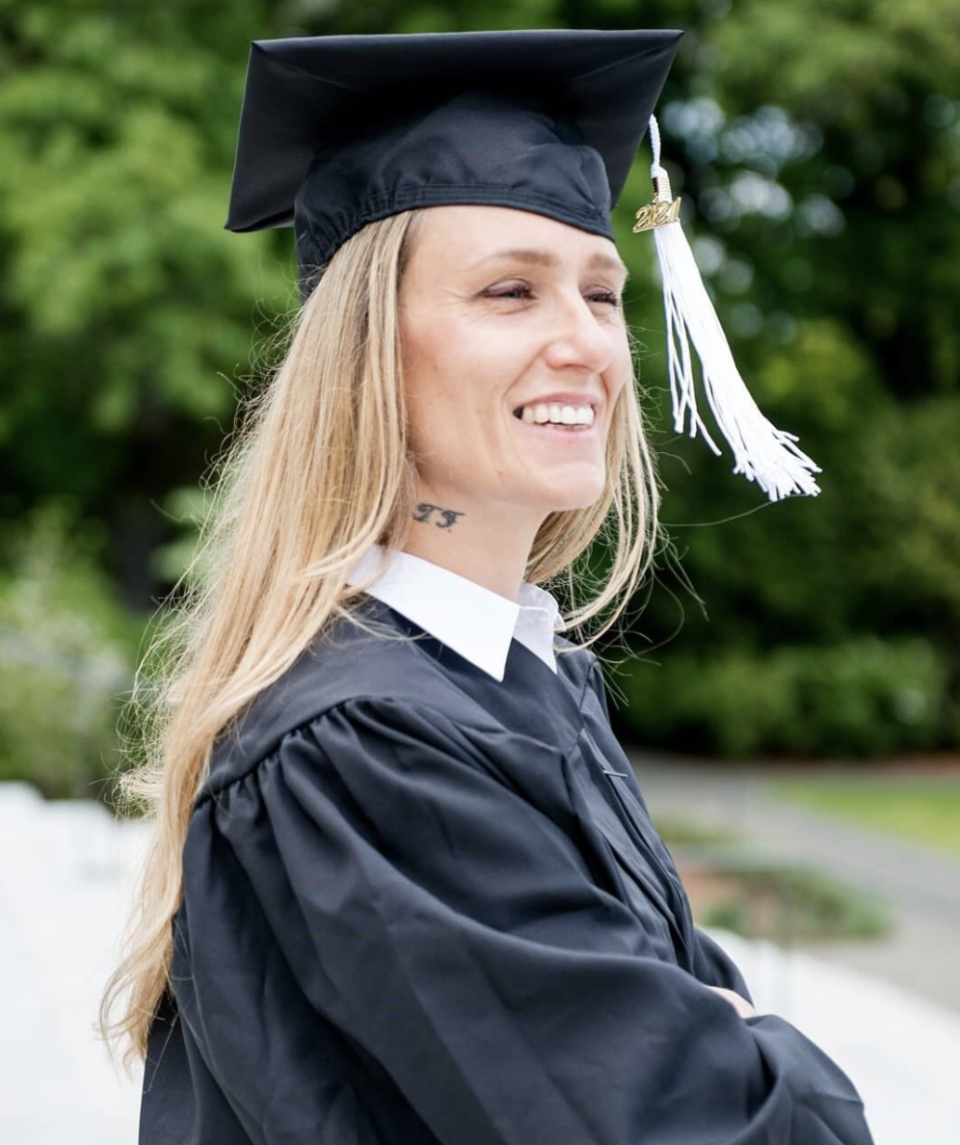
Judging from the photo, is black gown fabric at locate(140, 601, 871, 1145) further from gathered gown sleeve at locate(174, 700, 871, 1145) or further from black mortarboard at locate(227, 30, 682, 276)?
black mortarboard at locate(227, 30, 682, 276)

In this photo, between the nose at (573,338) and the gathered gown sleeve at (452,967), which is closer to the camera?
the gathered gown sleeve at (452,967)

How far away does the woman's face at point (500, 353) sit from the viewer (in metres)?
1.41

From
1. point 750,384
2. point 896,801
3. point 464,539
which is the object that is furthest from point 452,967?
point 750,384

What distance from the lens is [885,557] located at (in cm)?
1717

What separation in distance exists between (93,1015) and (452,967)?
3680 millimetres

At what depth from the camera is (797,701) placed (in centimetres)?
1641

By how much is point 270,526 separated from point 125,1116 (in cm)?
291

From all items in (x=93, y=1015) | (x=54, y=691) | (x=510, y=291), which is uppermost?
(x=510, y=291)

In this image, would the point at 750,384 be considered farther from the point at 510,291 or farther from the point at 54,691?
the point at 510,291

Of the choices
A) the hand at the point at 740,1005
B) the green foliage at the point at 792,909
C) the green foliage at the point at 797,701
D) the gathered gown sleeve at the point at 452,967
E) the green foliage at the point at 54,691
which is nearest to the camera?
the gathered gown sleeve at the point at 452,967

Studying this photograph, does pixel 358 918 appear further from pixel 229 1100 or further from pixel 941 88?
pixel 941 88

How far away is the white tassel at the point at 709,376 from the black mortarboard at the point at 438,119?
14 cm

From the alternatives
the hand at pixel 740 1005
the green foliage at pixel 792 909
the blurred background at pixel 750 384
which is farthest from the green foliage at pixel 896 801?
the hand at pixel 740 1005

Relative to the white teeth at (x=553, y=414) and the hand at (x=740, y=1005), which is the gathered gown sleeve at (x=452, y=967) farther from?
the white teeth at (x=553, y=414)
